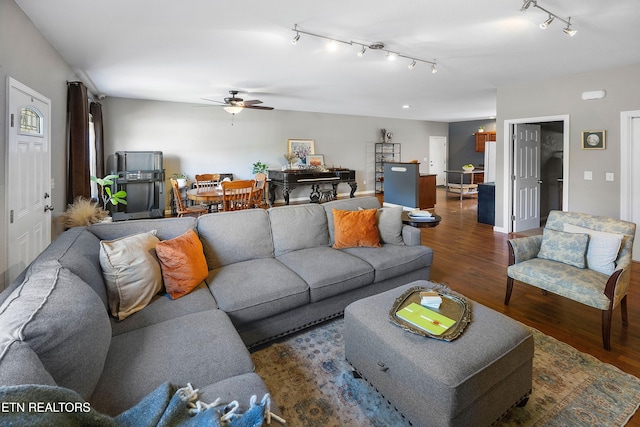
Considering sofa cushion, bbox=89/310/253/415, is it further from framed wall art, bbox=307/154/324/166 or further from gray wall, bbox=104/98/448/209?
framed wall art, bbox=307/154/324/166

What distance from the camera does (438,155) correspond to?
38.9 ft

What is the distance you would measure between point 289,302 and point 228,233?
2.78 feet

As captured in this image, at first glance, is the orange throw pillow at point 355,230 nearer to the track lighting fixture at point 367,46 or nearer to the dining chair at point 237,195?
the track lighting fixture at point 367,46

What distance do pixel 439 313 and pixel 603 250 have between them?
5.71 ft

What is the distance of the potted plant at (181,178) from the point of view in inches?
274

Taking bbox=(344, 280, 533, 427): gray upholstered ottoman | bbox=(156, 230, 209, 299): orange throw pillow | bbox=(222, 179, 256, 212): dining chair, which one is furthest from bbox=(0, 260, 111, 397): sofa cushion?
bbox=(222, 179, 256, 212): dining chair

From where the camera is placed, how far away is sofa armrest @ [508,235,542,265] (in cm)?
283

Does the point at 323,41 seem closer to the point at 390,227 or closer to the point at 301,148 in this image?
the point at 390,227

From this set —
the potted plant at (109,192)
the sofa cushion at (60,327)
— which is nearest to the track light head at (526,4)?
the sofa cushion at (60,327)

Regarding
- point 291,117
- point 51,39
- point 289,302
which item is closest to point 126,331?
point 289,302

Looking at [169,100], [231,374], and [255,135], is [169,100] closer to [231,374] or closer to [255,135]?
[255,135]

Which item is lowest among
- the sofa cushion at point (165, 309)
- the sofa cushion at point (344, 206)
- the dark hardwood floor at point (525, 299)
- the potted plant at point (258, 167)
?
the dark hardwood floor at point (525, 299)

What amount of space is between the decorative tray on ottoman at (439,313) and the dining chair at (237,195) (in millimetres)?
3506

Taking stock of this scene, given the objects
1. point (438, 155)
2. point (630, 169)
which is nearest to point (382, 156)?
point (438, 155)
